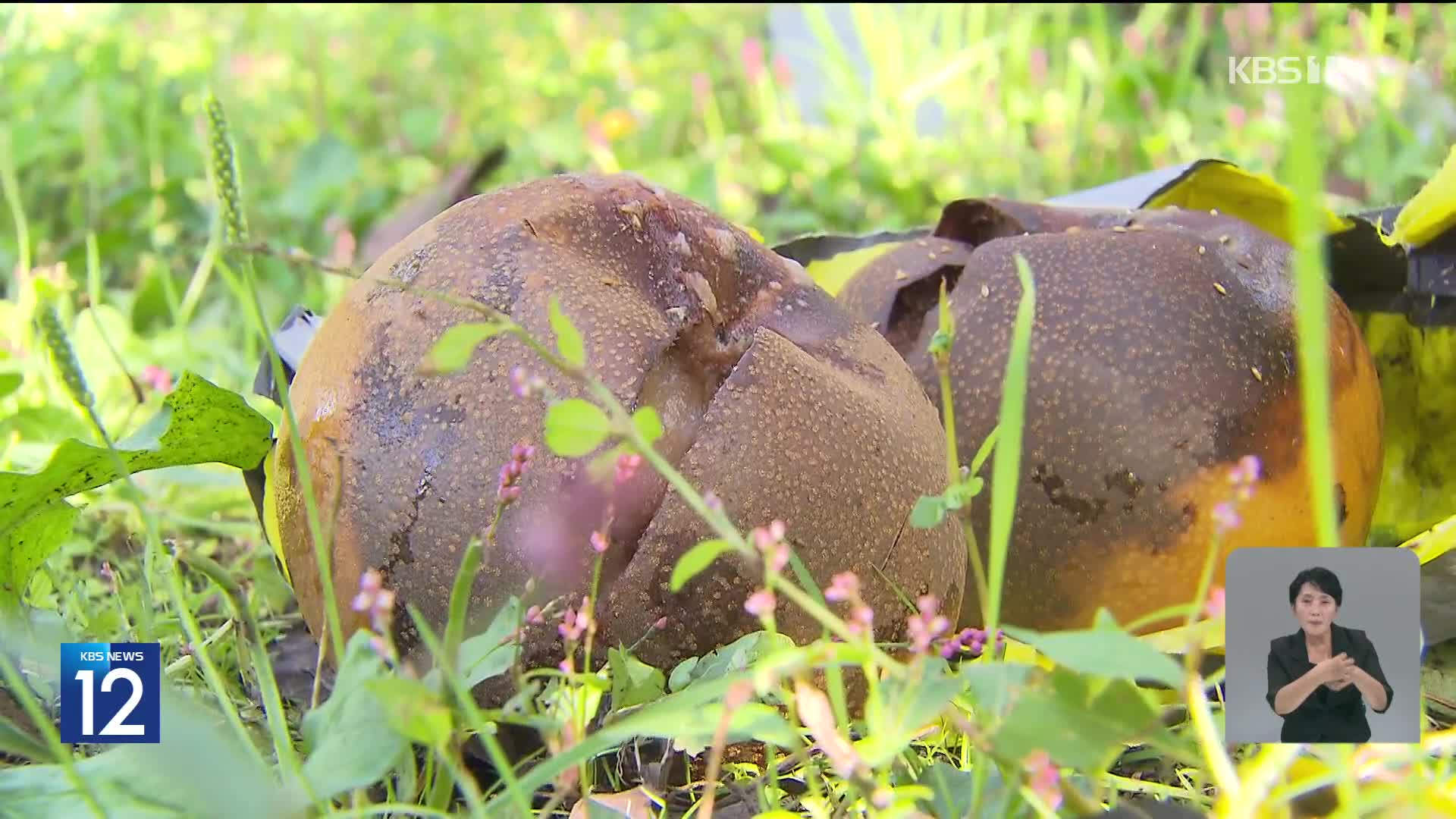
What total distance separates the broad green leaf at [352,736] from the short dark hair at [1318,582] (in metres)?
0.44

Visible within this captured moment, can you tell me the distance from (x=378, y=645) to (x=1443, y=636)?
2.67 ft

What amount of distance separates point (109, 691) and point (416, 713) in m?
0.25

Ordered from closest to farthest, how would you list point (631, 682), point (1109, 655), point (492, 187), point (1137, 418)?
point (1109, 655), point (631, 682), point (1137, 418), point (492, 187)

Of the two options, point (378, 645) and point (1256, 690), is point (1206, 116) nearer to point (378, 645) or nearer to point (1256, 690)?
point (1256, 690)

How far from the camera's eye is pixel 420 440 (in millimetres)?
785

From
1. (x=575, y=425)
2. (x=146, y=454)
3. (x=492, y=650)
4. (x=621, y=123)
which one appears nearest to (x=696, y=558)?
(x=575, y=425)

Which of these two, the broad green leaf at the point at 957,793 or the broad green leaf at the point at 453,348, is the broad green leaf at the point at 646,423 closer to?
the broad green leaf at the point at 453,348

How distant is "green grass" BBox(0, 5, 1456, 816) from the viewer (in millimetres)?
576

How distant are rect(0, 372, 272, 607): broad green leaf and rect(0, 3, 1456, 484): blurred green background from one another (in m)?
0.85

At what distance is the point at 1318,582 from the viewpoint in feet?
2.05

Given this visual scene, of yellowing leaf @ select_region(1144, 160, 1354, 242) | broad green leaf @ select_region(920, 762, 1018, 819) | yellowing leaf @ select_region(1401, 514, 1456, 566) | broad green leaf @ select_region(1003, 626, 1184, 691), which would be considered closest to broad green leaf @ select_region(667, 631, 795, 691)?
broad green leaf @ select_region(920, 762, 1018, 819)

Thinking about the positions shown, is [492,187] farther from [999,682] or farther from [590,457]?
[999,682]

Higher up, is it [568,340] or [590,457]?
[568,340]

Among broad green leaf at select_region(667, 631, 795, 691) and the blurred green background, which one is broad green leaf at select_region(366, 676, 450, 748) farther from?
the blurred green background
